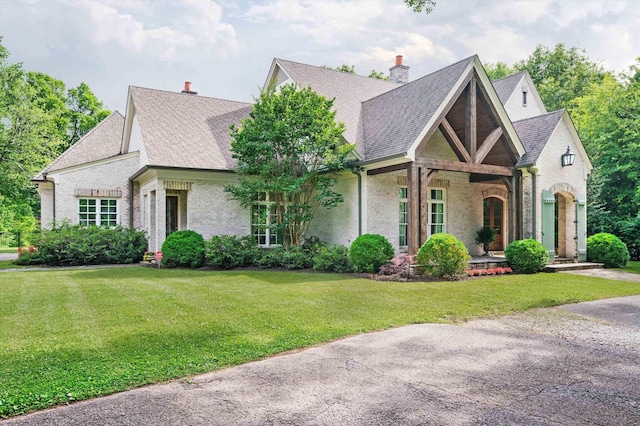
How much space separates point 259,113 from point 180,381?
10.3 meters

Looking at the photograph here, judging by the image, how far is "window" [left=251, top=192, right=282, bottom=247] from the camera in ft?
49.6

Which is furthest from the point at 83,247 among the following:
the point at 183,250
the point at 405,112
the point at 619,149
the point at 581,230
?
the point at 619,149

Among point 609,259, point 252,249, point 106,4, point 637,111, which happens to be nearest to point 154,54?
point 106,4

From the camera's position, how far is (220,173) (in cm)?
1483

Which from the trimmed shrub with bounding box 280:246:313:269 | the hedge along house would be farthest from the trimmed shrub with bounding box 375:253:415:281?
the trimmed shrub with bounding box 280:246:313:269

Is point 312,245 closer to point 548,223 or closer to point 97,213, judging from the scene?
point 548,223

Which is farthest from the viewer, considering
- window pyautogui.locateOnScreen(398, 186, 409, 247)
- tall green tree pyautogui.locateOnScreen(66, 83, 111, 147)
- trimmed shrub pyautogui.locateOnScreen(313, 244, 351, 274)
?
tall green tree pyautogui.locateOnScreen(66, 83, 111, 147)

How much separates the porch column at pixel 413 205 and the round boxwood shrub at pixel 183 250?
6.17m

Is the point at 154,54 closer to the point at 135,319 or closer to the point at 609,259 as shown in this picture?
the point at 135,319

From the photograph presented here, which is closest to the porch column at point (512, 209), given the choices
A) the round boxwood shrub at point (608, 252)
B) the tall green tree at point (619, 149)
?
the round boxwood shrub at point (608, 252)

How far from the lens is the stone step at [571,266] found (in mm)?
13242

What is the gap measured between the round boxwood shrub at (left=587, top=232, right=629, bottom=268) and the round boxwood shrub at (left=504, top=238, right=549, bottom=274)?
3138 millimetres

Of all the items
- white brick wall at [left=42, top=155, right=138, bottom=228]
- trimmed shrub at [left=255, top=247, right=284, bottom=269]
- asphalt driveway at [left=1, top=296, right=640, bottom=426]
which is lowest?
asphalt driveway at [left=1, top=296, right=640, bottom=426]

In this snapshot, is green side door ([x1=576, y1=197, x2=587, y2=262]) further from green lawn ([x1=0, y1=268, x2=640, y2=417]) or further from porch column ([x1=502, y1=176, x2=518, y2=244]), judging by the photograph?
green lawn ([x1=0, y1=268, x2=640, y2=417])
